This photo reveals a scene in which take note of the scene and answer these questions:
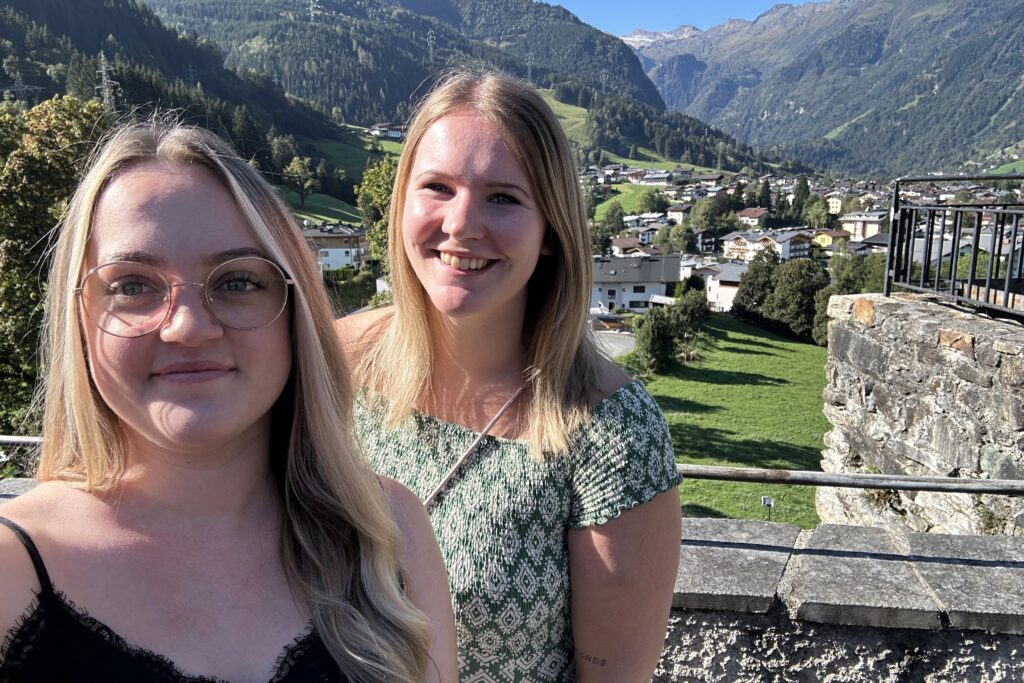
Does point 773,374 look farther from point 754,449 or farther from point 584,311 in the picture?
point 584,311

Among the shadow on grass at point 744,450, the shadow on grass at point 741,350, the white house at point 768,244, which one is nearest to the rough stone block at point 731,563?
the shadow on grass at point 744,450

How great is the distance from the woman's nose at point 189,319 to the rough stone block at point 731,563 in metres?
1.46

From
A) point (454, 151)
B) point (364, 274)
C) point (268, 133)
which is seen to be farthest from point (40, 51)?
point (454, 151)

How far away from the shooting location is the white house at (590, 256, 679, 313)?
6066 centimetres

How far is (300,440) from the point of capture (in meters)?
1.18

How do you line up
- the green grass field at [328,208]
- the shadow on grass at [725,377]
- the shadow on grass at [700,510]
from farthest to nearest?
the green grass field at [328,208], the shadow on grass at [725,377], the shadow on grass at [700,510]

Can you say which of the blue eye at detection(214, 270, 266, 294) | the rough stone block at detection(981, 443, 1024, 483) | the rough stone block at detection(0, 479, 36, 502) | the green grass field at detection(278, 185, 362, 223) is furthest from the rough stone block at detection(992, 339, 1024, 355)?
the green grass field at detection(278, 185, 362, 223)

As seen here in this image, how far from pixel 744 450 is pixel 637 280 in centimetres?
4261

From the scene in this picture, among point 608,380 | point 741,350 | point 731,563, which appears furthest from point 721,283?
point 608,380

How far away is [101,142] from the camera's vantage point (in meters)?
1.15

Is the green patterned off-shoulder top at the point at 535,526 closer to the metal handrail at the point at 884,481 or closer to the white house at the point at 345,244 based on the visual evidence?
the metal handrail at the point at 884,481

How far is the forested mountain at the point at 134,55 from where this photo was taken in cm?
7006

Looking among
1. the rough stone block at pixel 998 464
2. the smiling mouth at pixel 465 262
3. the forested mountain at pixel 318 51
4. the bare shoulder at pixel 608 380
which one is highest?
the forested mountain at pixel 318 51

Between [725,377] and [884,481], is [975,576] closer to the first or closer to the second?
[884,481]
